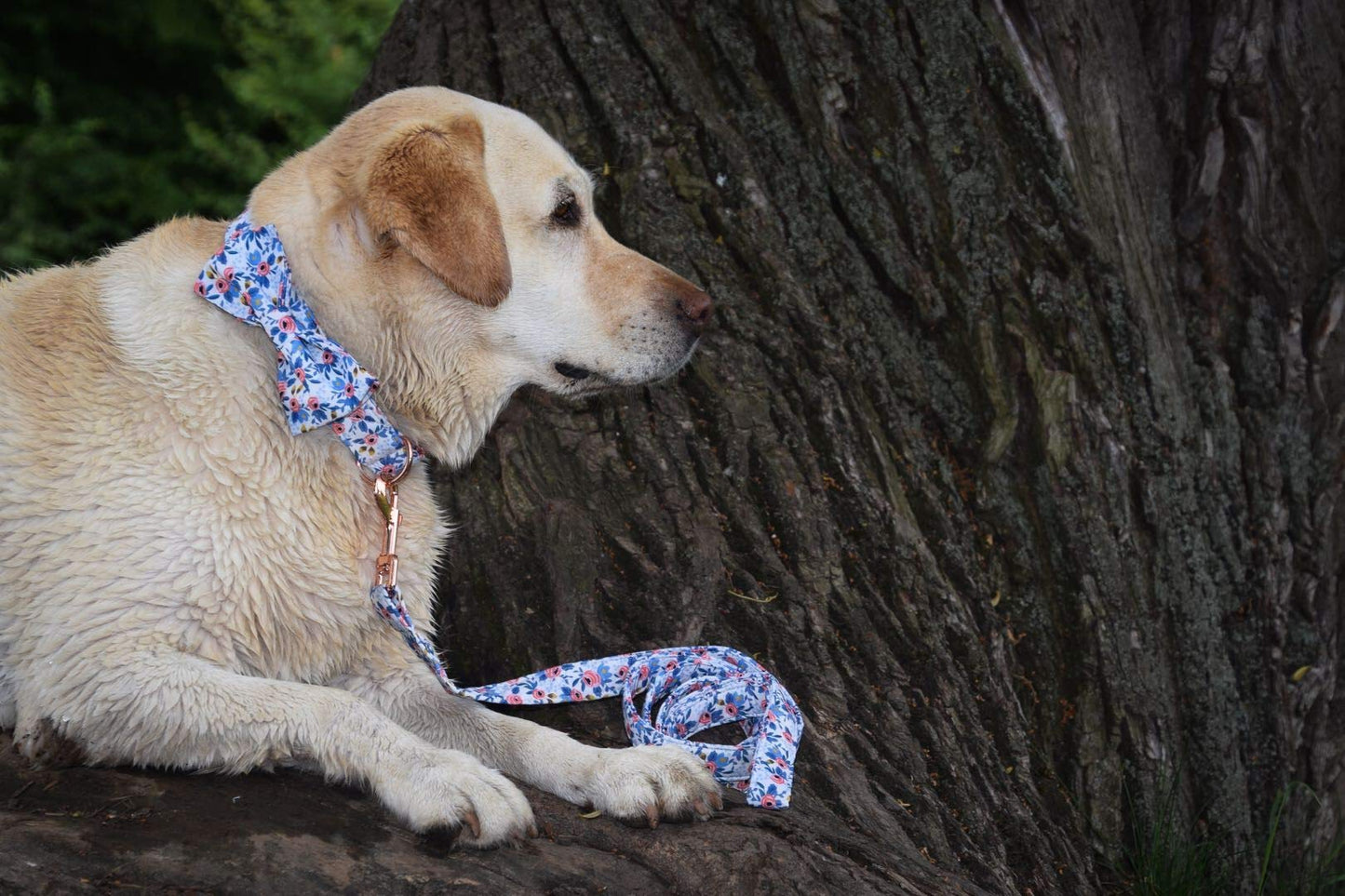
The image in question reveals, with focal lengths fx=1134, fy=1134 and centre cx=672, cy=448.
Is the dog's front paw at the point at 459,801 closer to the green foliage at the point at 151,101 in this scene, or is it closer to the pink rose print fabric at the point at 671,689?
the pink rose print fabric at the point at 671,689

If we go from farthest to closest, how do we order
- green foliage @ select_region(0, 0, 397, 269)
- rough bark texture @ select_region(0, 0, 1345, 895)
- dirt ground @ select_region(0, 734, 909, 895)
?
green foliage @ select_region(0, 0, 397, 269)
rough bark texture @ select_region(0, 0, 1345, 895)
dirt ground @ select_region(0, 734, 909, 895)

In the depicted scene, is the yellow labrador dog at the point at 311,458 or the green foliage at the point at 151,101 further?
the green foliage at the point at 151,101

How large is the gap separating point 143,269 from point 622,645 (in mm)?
1743

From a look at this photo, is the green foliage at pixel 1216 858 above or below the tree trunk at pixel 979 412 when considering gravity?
below

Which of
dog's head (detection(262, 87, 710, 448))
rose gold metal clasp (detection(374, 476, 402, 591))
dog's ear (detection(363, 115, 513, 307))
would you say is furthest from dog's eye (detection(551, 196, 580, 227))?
rose gold metal clasp (detection(374, 476, 402, 591))

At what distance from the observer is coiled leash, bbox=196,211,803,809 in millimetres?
3012

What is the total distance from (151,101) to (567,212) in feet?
24.5

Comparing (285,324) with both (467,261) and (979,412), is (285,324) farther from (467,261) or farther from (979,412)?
(979,412)

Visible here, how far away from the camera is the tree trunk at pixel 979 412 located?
339 cm

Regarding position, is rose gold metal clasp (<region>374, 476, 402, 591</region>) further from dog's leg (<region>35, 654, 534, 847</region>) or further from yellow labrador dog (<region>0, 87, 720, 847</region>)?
dog's leg (<region>35, 654, 534, 847</region>)

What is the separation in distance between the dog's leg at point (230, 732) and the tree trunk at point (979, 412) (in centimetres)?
63

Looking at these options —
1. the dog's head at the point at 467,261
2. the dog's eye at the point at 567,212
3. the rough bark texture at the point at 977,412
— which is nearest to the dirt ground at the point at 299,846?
the rough bark texture at the point at 977,412

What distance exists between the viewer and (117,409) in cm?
299

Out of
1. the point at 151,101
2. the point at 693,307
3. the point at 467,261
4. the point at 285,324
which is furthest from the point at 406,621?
the point at 151,101
